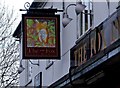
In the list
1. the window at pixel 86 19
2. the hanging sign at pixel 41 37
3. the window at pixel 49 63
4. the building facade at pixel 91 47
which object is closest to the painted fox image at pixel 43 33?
the hanging sign at pixel 41 37

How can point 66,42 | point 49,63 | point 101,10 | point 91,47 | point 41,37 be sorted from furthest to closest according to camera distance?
point 49,63
point 66,42
point 41,37
point 101,10
point 91,47

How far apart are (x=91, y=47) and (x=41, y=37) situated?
547 centimetres

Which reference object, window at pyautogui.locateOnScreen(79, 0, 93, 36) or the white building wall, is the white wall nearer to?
the white building wall

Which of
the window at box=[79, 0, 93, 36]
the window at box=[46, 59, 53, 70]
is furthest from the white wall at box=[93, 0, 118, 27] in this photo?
the window at box=[46, 59, 53, 70]

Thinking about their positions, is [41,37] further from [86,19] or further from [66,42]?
[86,19]

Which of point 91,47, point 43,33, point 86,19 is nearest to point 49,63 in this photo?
point 43,33

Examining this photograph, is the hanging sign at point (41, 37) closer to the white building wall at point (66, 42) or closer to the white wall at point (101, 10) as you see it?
the white building wall at point (66, 42)

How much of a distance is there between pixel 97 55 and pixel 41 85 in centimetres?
1320

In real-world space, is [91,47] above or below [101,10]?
below

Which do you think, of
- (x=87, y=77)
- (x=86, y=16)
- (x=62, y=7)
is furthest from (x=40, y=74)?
(x=87, y=77)

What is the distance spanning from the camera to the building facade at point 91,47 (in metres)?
11.9

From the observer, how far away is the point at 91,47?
1420 cm

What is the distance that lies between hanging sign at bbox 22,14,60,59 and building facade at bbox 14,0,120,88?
1.78 ft

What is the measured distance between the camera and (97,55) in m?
12.6
